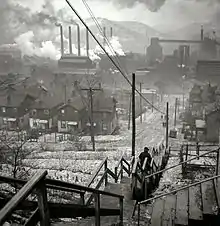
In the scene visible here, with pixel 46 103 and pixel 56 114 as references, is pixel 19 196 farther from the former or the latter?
pixel 46 103

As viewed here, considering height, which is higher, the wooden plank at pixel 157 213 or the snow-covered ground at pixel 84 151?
the wooden plank at pixel 157 213

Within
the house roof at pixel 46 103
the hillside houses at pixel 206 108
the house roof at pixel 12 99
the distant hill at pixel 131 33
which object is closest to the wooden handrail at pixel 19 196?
the hillside houses at pixel 206 108

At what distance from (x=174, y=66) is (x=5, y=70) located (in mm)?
24817

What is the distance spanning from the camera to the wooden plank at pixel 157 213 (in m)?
3.19

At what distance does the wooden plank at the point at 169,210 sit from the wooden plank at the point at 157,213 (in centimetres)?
5

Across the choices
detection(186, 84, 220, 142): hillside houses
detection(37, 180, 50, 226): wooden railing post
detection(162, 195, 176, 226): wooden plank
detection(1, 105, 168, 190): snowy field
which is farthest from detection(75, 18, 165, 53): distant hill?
detection(37, 180, 50, 226): wooden railing post

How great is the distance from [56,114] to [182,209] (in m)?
20.8

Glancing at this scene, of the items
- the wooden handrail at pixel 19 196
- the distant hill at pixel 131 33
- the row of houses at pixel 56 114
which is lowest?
the row of houses at pixel 56 114

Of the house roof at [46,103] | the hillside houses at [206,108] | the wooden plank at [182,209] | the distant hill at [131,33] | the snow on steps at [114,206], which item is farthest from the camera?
the distant hill at [131,33]

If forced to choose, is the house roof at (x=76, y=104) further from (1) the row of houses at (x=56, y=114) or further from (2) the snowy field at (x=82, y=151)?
(2) the snowy field at (x=82, y=151)

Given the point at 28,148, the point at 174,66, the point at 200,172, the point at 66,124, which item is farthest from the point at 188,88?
the point at 200,172

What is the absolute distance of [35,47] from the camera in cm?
4956

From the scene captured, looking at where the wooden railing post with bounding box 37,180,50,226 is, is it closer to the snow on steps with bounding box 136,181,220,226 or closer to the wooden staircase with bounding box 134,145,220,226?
the wooden staircase with bounding box 134,145,220,226

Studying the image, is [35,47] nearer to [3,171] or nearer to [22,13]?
[22,13]
